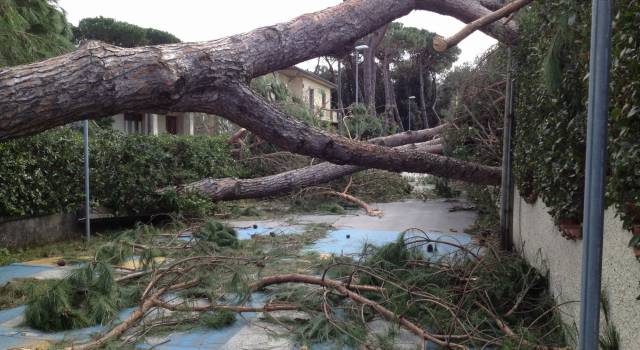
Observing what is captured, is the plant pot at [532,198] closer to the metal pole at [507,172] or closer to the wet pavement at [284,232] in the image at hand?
the wet pavement at [284,232]

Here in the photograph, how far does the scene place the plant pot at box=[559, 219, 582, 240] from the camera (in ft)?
11.8

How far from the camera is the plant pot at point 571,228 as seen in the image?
3.59 meters

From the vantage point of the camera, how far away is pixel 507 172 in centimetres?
715

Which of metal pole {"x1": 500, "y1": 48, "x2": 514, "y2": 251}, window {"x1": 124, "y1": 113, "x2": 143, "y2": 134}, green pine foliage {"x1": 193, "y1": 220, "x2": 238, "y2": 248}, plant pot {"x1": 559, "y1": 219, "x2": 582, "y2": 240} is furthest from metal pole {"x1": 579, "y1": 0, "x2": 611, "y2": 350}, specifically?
window {"x1": 124, "y1": 113, "x2": 143, "y2": 134}

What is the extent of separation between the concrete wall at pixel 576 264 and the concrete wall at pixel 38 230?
23.7ft

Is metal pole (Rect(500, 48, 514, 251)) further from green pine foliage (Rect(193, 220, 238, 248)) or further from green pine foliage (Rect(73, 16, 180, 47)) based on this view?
green pine foliage (Rect(73, 16, 180, 47))

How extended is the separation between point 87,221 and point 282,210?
5.27 m

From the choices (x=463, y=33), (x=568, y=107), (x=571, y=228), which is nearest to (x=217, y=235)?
(x=463, y=33)

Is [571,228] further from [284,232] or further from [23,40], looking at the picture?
[284,232]

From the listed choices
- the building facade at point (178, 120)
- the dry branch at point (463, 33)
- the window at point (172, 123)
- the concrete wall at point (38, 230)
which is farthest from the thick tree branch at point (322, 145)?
the window at point (172, 123)

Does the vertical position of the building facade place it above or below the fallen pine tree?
above

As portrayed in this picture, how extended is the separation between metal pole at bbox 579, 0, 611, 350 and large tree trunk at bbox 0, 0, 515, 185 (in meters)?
3.41

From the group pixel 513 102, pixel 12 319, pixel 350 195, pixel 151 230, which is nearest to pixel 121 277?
pixel 12 319

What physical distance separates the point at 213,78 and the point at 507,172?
14.2ft
